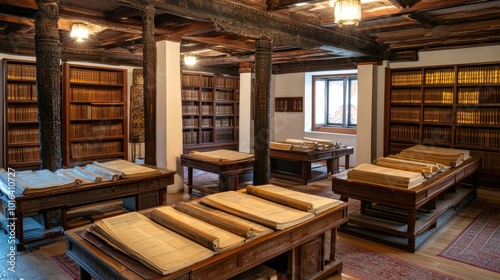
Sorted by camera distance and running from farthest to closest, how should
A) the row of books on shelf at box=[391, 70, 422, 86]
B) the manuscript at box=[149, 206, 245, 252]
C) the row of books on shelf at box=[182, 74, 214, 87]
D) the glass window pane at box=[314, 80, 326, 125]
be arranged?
1. the glass window pane at box=[314, 80, 326, 125]
2. the row of books on shelf at box=[182, 74, 214, 87]
3. the row of books on shelf at box=[391, 70, 422, 86]
4. the manuscript at box=[149, 206, 245, 252]

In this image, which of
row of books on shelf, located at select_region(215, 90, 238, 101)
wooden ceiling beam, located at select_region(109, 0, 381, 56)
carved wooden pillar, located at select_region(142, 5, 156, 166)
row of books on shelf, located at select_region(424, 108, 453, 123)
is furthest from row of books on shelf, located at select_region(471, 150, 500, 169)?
row of books on shelf, located at select_region(215, 90, 238, 101)

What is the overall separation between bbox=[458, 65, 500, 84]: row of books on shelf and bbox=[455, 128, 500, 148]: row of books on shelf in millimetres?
832

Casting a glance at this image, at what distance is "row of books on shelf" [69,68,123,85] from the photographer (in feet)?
22.6

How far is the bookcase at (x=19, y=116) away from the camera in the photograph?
6223 millimetres

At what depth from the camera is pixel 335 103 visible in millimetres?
9188

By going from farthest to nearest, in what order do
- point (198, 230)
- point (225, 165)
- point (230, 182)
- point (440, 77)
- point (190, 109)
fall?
point (190, 109), point (440, 77), point (230, 182), point (225, 165), point (198, 230)

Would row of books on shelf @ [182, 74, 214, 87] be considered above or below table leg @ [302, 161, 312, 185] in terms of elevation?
above

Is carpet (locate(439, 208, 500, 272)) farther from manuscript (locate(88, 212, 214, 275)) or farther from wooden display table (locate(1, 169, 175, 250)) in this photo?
wooden display table (locate(1, 169, 175, 250))

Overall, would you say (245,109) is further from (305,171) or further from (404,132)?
(404,132)

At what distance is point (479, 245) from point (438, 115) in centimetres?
357

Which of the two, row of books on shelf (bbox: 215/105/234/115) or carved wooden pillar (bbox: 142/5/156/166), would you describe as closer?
carved wooden pillar (bbox: 142/5/156/166)

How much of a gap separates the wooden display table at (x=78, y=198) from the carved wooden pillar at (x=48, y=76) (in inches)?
19.8

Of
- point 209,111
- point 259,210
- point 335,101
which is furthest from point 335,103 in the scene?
point 259,210

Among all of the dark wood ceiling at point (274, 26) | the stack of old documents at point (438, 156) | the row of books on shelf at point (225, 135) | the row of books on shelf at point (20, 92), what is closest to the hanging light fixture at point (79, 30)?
the dark wood ceiling at point (274, 26)
